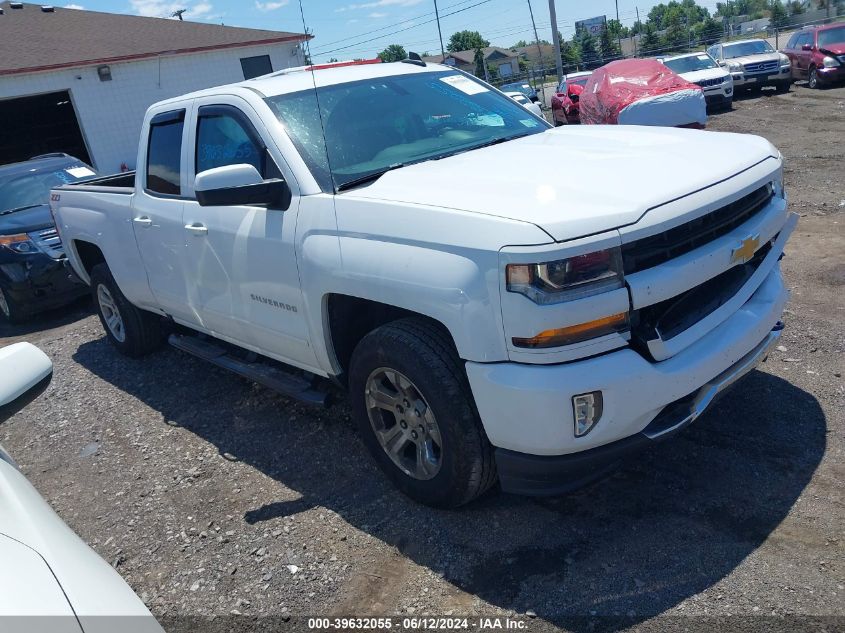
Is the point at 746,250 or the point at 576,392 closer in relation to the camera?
the point at 576,392

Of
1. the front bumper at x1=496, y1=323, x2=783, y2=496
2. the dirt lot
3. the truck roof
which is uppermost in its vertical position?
the truck roof

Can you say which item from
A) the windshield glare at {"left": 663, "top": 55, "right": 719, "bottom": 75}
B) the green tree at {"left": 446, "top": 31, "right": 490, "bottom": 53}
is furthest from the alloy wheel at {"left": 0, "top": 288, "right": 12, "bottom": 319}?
the green tree at {"left": 446, "top": 31, "right": 490, "bottom": 53}

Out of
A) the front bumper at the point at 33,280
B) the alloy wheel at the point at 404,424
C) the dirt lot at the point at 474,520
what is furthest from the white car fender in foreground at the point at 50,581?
the front bumper at the point at 33,280

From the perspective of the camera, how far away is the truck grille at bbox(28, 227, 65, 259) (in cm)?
824

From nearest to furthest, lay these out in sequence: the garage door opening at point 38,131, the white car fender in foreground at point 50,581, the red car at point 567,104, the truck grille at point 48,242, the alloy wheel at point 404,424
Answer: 1. the white car fender in foreground at point 50,581
2. the alloy wheel at point 404,424
3. the truck grille at point 48,242
4. the red car at point 567,104
5. the garage door opening at point 38,131

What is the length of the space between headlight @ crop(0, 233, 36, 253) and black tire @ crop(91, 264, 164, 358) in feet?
7.85

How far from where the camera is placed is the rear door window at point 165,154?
15.6 ft

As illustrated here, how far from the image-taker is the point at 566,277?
107 inches

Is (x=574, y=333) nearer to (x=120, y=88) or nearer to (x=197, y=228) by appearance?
(x=197, y=228)

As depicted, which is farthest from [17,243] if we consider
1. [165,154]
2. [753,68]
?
[753,68]

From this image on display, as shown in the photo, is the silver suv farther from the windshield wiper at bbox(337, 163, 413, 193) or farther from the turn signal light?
the turn signal light

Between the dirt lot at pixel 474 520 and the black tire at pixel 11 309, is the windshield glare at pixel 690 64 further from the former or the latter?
the black tire at pixel 11 309

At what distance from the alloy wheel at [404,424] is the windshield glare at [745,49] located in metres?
21.5

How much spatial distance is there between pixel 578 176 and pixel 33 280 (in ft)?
22.9
